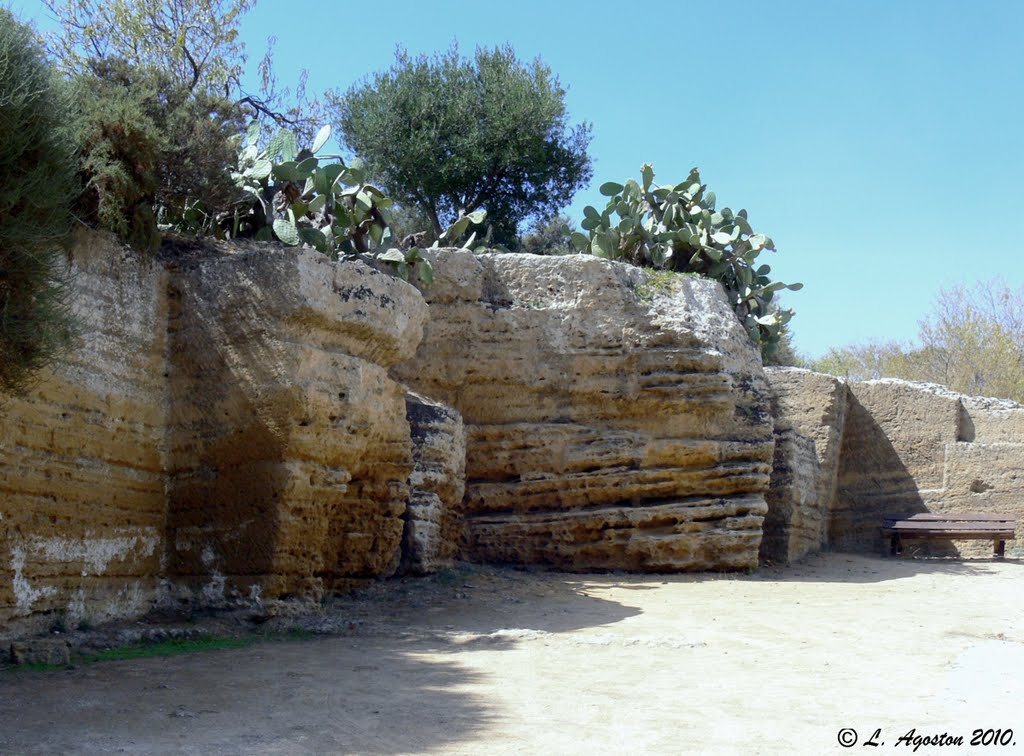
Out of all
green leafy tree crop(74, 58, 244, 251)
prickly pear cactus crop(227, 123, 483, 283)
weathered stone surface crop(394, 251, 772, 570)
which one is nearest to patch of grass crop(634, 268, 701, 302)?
weathered stone surface crop(394, 251, 772, 570)

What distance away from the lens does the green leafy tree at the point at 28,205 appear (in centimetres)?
601

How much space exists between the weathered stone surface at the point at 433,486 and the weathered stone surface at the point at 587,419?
90cm

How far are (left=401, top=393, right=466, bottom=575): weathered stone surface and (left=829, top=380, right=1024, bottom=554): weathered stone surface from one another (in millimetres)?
6684

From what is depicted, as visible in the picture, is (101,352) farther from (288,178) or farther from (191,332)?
(288,178)

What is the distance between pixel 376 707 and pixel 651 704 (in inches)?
54.0

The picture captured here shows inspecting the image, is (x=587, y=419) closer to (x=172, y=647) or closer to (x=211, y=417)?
(x=211, y=417)

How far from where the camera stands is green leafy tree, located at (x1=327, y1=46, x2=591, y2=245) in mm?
18828

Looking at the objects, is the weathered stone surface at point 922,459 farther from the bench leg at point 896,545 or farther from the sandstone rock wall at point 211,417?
the sandstone rock wall at point 211,417

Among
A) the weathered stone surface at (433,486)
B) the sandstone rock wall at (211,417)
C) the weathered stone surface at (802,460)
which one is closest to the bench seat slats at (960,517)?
the weathered stone surface at (802,460)

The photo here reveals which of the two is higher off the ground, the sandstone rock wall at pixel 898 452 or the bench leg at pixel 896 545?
the sandstone rock wall at pixel 898 452

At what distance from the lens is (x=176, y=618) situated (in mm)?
7504

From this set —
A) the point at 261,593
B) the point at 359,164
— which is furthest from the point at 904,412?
the point at 261,593

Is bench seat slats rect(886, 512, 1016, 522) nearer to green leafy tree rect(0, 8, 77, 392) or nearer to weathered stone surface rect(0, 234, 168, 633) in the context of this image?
weathered stone surface rect(0, 234, 168, 633)

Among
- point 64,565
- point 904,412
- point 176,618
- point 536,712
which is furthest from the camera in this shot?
point 904,412
